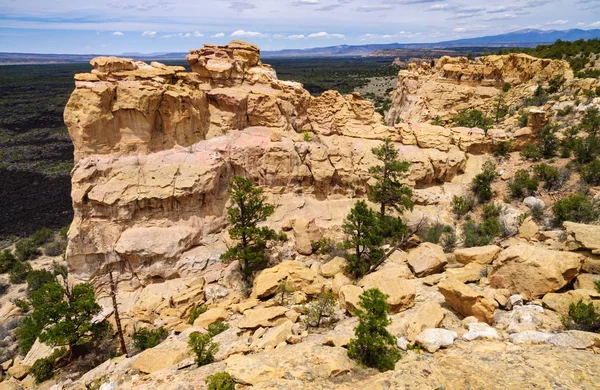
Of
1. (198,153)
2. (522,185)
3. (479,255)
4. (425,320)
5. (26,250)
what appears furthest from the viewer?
(26,250)

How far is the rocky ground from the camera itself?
978cm

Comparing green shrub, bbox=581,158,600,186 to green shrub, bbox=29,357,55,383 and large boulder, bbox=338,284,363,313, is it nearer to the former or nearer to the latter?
large boulder, bbox=338,284,363,313

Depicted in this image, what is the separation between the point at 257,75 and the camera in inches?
1077

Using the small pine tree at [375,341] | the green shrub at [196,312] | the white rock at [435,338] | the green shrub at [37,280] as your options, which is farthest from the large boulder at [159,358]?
the green shrub at [37,280]

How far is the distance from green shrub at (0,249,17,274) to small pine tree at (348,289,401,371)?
3673 cm

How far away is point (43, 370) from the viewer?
1584 centimetres

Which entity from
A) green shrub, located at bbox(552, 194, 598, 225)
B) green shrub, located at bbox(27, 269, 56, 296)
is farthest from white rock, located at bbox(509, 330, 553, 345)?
green shrub, located at bbox(27, 269, 56, 296)

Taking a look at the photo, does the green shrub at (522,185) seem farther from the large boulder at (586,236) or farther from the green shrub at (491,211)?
the large boulder at (586,236)

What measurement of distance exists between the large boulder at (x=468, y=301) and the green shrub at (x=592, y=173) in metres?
19.3

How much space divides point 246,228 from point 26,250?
93.5 ft

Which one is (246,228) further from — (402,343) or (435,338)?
(435,338)

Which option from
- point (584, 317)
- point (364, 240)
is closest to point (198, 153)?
point (364, 240)

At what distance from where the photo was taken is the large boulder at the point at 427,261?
1705 centimetres

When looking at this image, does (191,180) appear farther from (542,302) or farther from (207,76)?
(542,302)
